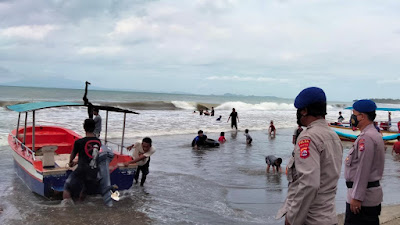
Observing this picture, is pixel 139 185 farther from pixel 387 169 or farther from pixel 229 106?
pixel 229 106

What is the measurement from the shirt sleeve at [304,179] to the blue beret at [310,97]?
0.93ft

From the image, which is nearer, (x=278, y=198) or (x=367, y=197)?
(x=367, y=197)

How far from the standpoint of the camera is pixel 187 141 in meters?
18.5

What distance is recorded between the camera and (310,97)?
2598 mm

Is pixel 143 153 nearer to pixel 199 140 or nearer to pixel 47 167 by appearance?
pixel 47 167

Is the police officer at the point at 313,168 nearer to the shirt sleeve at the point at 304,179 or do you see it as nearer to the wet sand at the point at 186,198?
the shirt sleeve at the point at 304,179

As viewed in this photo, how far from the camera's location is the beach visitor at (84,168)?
21.2ft

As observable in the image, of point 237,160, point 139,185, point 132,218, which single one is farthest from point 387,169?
point 132,218

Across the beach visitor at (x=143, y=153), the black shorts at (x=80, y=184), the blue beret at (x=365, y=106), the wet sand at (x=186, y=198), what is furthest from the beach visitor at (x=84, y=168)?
the blue beret at (x=365, y=106)

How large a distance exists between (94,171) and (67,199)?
946mm

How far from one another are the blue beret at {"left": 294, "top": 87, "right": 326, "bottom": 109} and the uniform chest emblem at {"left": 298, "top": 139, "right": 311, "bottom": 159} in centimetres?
30

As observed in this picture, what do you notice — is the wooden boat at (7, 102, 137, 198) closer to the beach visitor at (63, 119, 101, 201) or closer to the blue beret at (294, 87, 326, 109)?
the beach visitor at (63, 119, 101, 201)

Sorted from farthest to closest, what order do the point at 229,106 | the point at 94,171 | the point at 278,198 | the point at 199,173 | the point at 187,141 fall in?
the point at 229,106, the point at 187,141, the point at 199,173, the point at 278,198, the point at 94,171

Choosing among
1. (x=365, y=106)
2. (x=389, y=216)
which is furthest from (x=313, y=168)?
(x=389, y=216)
